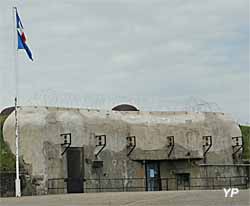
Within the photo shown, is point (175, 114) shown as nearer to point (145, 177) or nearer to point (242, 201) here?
point (145, 177)

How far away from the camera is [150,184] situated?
3984 centimetres

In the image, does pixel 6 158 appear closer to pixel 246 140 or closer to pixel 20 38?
pixel 20 38

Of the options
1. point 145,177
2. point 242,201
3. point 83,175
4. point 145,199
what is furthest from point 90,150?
point 242,201

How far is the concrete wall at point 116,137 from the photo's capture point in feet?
114

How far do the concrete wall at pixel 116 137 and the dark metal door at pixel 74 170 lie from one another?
0.32 m

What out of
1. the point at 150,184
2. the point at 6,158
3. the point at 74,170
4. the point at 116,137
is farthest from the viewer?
the point at 150,184

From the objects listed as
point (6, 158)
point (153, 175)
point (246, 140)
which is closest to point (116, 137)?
point (153, 175)

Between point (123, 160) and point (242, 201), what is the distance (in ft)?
65.0

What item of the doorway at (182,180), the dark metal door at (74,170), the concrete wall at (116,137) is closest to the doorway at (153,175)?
the concrete wall at (116,137)

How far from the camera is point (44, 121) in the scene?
35188mm

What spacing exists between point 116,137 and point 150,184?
366 centimetres

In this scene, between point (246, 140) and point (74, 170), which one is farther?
point (246, 140)

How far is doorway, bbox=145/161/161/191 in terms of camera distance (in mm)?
39750

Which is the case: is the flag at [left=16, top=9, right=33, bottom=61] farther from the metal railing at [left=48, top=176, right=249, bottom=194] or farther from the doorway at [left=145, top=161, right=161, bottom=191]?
the doorway at [left=145, top=161, right=161, bottom=191]
